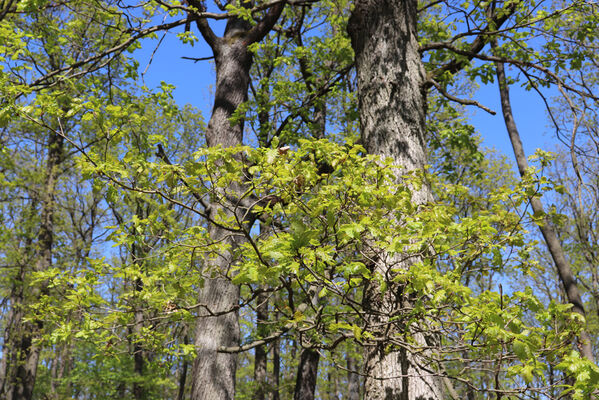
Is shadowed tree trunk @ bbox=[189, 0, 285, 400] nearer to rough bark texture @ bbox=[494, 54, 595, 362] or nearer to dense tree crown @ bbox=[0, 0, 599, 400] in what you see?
dense tree crown @ bbox=[0, 0, 599, 400]

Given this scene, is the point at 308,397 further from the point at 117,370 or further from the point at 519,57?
the point at 117,370

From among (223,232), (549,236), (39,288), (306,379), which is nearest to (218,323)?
(223,232)

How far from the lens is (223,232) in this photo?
5207 mm

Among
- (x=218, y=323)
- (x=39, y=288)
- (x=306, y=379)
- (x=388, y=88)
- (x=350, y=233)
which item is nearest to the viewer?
(x=350, y=233)

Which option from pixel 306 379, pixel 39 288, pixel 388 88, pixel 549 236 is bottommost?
pixel 306 379

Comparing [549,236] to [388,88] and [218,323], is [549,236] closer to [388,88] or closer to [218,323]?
[388,88]

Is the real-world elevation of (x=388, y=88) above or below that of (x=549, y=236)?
above

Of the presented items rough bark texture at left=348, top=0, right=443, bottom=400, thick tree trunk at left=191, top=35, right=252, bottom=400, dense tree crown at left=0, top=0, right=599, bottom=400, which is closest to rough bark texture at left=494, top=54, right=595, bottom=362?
dense tree crown at left=0, top=0, right=599, bottom=400

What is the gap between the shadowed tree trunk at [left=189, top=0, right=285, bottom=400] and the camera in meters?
4.84

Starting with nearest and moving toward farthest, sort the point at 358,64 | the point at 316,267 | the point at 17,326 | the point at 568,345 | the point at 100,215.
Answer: the point at 316,267 < the point at 568,345 < the point at 358,64 < the point at 17,326 < the point at 100,215

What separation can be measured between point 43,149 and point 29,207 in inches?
120

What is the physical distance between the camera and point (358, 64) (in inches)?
159

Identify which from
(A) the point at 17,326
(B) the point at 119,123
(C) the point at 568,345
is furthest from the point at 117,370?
(C) the point at 568,345

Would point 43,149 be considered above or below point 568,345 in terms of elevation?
above
